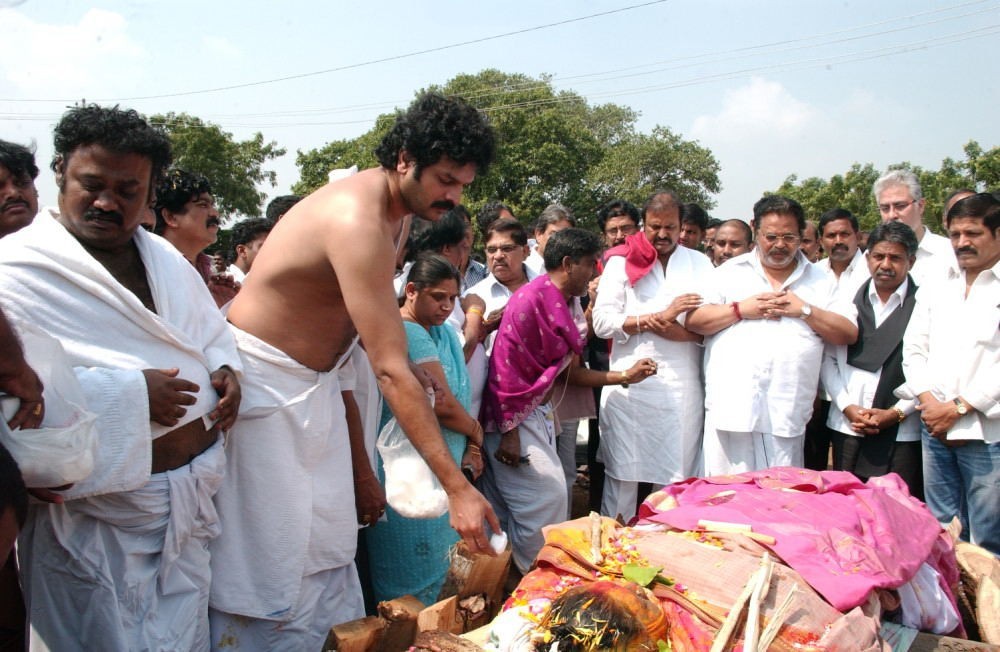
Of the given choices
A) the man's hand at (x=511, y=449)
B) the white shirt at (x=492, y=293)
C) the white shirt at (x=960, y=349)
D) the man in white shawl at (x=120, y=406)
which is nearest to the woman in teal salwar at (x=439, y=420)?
the man's hand at (x=511, y=449)

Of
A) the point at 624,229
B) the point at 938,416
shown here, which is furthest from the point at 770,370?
the point at 624,229

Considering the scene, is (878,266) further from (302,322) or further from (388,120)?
(388,120)

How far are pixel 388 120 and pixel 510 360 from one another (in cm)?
3139

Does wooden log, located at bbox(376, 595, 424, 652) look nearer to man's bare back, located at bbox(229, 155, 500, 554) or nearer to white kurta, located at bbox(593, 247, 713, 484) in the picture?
man's bare back, located at bbox(229, 155, 500, 554)

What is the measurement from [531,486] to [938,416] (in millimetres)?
2219

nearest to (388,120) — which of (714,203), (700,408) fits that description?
(714,203)

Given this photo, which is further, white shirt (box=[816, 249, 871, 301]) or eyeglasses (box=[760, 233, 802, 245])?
white shirt (box=[816, 249, 871, 301])

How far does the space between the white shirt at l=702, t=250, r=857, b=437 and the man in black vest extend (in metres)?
0.19

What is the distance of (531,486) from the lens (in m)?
4.46

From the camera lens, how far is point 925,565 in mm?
2934

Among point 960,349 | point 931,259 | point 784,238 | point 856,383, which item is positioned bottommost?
point 856,383

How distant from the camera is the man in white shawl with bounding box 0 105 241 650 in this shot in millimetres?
2166

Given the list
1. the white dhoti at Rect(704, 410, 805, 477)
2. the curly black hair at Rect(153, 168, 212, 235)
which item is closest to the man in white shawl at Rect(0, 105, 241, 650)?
the curly black hair at Rect(153, 168, 212, 235)

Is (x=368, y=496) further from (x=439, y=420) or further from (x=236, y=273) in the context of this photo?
(x=236, y=273)
